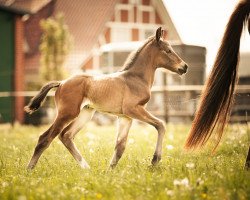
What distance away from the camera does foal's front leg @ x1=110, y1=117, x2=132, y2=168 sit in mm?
6169

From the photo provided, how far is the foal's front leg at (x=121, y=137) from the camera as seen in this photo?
6169 mm

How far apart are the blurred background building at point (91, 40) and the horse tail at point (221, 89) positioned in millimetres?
10124

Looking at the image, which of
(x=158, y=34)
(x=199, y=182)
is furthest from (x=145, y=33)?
(x=199, y=182)

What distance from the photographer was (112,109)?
6059 mm

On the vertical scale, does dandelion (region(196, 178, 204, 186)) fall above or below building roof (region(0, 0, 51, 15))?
below

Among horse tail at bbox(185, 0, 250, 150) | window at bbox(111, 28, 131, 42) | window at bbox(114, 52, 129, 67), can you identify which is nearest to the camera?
horse tail at bbox(185, 0, 250, 150)

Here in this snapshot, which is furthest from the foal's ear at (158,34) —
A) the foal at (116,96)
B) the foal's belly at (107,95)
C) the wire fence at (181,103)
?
the wire fence at (181,103)

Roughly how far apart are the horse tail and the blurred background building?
10124 millimetres

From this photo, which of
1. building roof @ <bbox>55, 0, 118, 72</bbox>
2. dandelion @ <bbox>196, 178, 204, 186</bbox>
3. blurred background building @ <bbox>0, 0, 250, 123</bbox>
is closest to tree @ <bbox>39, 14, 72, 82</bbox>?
blurred background building @ <bbox>0, 0, 250, 123</bbox>

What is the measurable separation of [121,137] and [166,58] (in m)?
1.23

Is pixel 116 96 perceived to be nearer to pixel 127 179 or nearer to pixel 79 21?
pixel 127 179

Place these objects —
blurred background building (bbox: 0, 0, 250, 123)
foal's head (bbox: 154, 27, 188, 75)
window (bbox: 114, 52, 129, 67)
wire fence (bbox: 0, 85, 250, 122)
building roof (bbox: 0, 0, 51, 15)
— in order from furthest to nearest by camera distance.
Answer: building roof (bbox: 0, 0, 51, 15)
window (bbox: 114, 52, 129, 67)
blurred background building (bbox: 0, 0, 250, 123)
wire fence (bbox: 0, 85, 250, 122)
foal's head (bbox: 154, 27, 188, 75)

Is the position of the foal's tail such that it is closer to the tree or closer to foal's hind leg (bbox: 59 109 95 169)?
foal's hind leg (bbox: 59 109 95 169)

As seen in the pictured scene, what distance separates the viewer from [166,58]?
6.41 m
